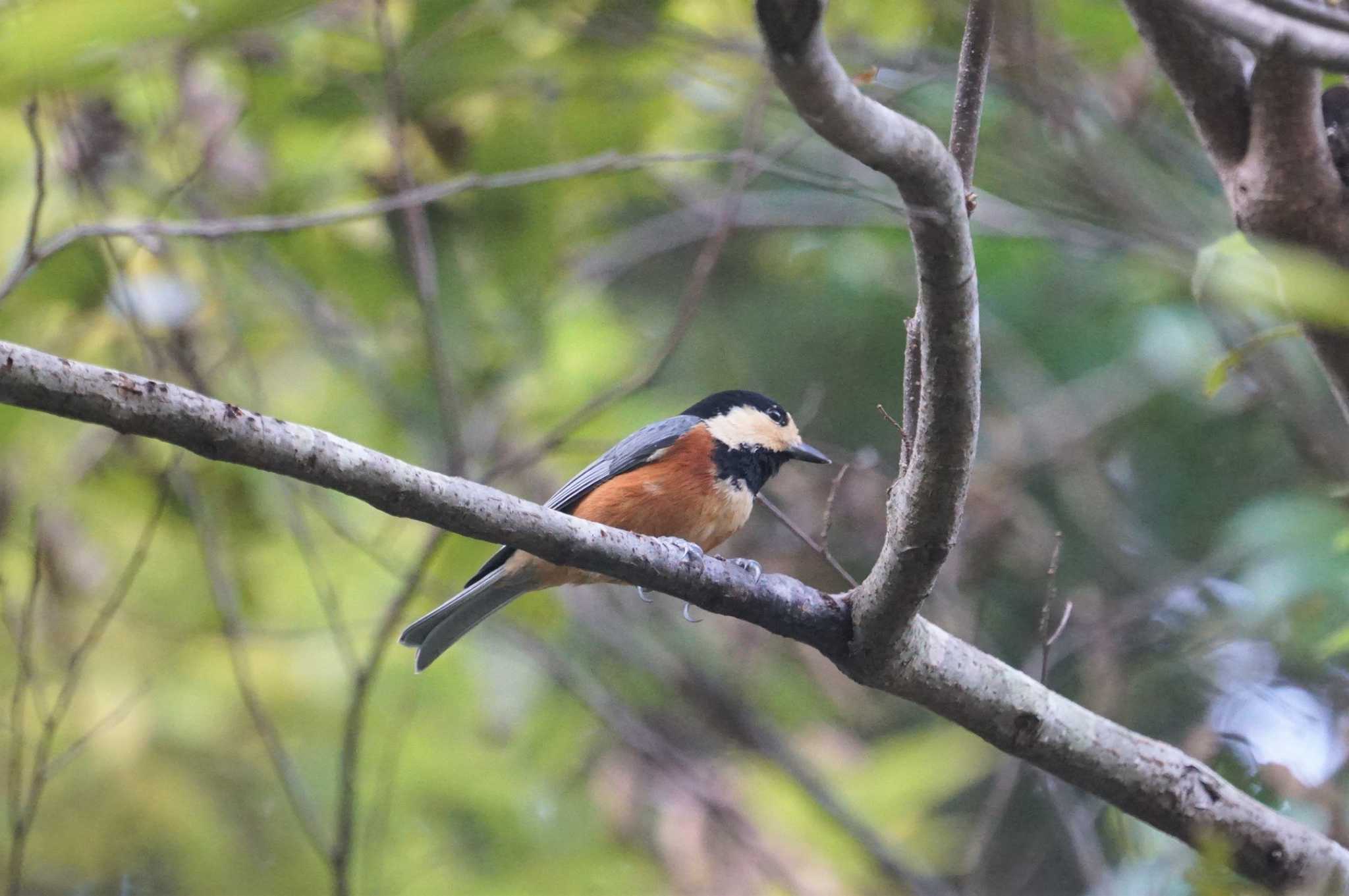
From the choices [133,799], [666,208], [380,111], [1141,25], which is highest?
[666,208]

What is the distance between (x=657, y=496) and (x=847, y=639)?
4.75 feet

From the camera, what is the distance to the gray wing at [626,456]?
460 centimetres

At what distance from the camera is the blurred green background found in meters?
4.66

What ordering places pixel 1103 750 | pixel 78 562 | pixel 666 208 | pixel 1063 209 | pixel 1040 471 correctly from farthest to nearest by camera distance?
pixel 666 208 → pixel 1040 471 → pixel 78 562 → pixel 1063 209 → pixel 1103 750

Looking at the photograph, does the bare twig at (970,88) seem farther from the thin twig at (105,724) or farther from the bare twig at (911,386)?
the thin twig at (105,724)

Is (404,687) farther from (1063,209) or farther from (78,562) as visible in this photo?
(1063,209)

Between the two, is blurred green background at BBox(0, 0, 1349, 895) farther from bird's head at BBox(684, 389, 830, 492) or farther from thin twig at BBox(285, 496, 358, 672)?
bird's head at BBox(684, 389, 830, 492)

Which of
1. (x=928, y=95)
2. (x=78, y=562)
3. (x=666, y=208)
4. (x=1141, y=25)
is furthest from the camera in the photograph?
(x=666, y=208)

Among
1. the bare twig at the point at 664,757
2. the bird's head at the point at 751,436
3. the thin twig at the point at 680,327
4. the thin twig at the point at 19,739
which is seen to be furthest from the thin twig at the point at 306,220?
the bare twig at the point at 664,757

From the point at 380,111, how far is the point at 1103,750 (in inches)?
141

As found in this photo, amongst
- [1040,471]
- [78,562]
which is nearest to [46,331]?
[78,562]

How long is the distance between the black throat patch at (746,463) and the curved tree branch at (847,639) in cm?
140

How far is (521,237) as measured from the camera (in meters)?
5.46

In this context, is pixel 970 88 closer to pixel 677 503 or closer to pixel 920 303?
pixel 920 303
